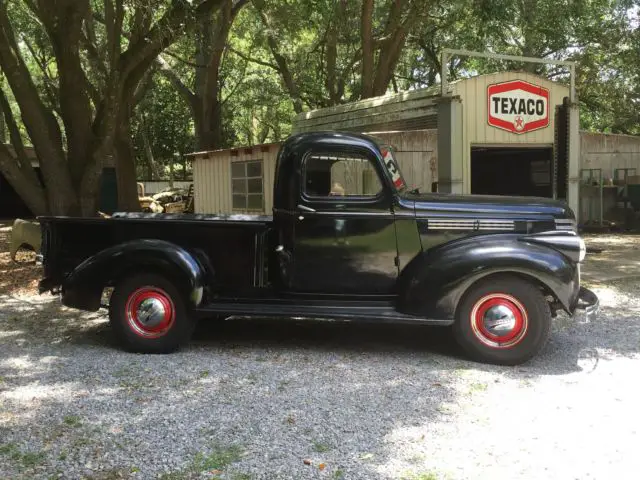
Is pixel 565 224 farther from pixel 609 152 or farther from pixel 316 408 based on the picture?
pixel 609 152

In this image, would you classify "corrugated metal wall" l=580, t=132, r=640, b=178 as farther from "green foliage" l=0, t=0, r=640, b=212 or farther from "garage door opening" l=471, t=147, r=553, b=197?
"garage door opening" l=471, t=147, r=553, b=197

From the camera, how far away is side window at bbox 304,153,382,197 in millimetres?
5383

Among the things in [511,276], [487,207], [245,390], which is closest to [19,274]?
[245,390]

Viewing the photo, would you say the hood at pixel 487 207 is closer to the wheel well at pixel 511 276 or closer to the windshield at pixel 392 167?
the windshield at pixel 392 167

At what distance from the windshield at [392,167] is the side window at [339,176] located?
177 millimetres

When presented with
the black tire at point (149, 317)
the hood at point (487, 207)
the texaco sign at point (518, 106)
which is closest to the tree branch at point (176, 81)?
the texaco sign at point (518, 106)

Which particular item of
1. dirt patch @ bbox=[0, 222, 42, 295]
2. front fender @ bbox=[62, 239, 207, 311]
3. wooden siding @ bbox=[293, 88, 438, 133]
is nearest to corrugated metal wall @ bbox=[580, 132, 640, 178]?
wooden siding @ bbox=[293, 88, 438, 133]

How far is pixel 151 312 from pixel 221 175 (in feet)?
36.6

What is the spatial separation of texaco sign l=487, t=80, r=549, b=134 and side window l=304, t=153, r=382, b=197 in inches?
195

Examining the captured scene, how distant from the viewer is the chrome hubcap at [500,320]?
199 inches

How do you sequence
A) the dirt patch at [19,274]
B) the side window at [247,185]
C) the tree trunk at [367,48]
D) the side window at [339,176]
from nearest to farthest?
the side window at [339,176] → the dirt patch at [19,274] → the tree trunk at [367,48] → the side window at [247,185]

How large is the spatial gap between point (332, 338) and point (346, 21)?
452 inches

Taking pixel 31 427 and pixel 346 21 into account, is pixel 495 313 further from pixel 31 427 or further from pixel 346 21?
pixel 346 21

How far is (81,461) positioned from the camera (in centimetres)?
336
